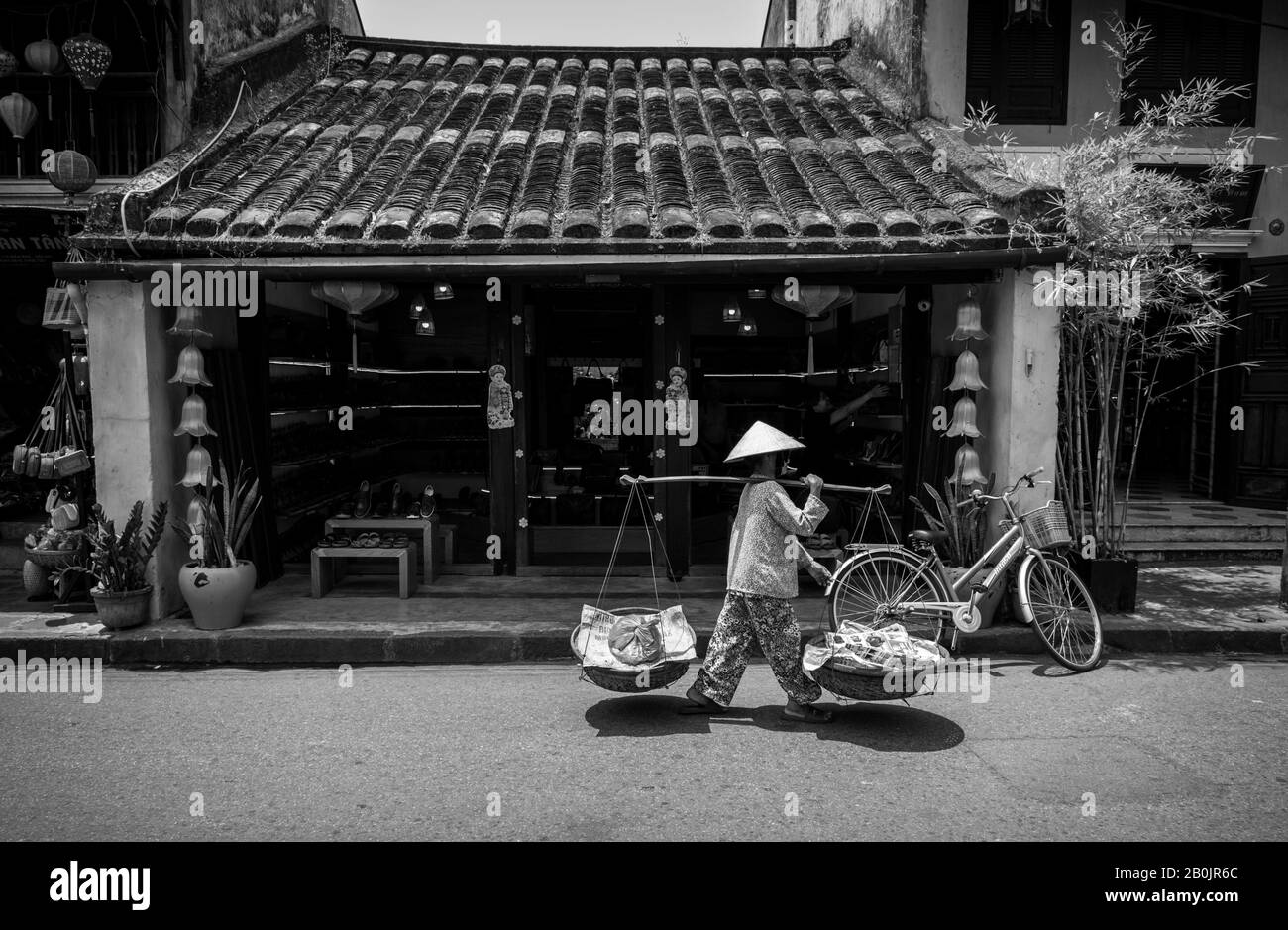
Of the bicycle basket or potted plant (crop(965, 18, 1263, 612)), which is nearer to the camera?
the bicycle basket

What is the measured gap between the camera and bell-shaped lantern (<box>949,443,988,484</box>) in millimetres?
8414

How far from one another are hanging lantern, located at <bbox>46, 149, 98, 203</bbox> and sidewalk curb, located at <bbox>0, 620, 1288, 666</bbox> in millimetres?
4616

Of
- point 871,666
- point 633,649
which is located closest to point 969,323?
point 871,666

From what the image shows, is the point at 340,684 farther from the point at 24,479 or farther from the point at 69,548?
the point at 24,479

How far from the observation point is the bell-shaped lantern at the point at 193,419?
27.1ft

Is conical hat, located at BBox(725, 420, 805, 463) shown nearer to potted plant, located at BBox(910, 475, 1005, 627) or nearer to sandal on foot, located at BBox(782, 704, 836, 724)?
sandal on foot, located at BBox(782, 704, 836, 724)

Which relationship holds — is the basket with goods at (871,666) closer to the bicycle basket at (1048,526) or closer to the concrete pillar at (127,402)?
the bicycle basket at (1048,526)

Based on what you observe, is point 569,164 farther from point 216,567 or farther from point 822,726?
point 822,726

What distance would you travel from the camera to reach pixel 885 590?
7453mm

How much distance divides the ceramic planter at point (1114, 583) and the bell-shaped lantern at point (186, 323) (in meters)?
8.30

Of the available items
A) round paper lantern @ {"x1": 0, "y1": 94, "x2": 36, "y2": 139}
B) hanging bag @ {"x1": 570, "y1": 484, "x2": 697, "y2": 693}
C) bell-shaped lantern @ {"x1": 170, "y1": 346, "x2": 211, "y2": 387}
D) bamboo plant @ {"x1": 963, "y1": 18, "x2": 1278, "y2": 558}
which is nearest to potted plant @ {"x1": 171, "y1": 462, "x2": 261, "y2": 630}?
bell-shaped lantern @ {"x1": 170, "y1": 346, "x2": 211, "y2": 387}

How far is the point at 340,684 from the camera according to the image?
275 inches

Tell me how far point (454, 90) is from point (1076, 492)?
880cm

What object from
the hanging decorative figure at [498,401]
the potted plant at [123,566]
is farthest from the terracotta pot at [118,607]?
the hanging decorative figure at [498,401]
